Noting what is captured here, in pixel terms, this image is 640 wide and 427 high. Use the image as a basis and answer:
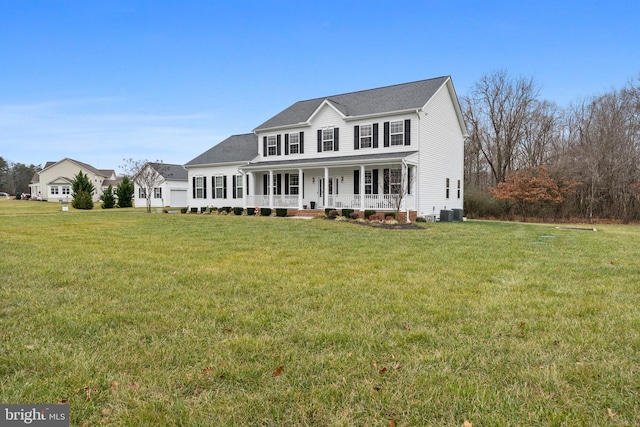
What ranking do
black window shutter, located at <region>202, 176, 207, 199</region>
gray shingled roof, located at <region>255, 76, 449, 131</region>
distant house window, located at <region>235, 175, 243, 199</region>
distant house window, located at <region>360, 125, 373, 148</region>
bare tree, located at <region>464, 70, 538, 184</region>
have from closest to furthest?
gray shingled roof, located at <region>255, 76, 449, 131</region> < distant house window, located at <region>360, 125, 373, 148</region> < distant house window, located at <region>235, 175, 243, 199</region> < black window shutter, located at <region>202, 176, 207, 199</region> < bare tree, located at <region>464, 70, 538, 184</region>

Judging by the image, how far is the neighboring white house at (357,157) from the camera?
64.0ft

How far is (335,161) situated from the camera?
20.4 meters

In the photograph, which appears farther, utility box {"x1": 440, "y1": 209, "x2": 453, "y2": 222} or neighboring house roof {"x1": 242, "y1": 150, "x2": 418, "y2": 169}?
utility box {"x1": 440, "y1": 209, "x2": 453, "y2": 222}

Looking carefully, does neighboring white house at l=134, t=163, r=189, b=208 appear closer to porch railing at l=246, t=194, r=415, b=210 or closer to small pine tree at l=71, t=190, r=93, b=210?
small pine tree at l=71, t=190, r=93, b=210

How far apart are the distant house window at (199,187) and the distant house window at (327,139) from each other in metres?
10.6

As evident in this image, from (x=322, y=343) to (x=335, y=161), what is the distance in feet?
57.7

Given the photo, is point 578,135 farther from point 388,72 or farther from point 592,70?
point 388,72

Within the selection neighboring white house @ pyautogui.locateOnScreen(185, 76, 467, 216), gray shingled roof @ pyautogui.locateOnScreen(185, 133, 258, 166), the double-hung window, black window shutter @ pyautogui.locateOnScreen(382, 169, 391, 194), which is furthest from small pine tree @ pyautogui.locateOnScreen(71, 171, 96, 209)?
black window shutter @ pyautogui.locateOnScreen(382, 169, 391, 194)

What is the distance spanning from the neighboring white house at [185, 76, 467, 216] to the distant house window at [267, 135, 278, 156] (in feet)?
0.22

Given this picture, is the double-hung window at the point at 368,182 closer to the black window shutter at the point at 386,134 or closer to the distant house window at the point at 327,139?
the black window shutter at the point at 386,134

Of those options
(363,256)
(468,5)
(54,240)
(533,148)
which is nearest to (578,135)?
(533,148)

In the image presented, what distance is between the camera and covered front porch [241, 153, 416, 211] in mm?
18875

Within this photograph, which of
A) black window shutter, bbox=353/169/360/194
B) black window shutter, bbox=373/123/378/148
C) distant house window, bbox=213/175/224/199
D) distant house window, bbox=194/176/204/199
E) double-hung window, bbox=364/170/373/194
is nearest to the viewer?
double-hung window, bbox=364/170/373/194

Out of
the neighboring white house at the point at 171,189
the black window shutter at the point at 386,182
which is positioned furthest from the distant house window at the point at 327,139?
the neighboring white house at the point at 171,189
